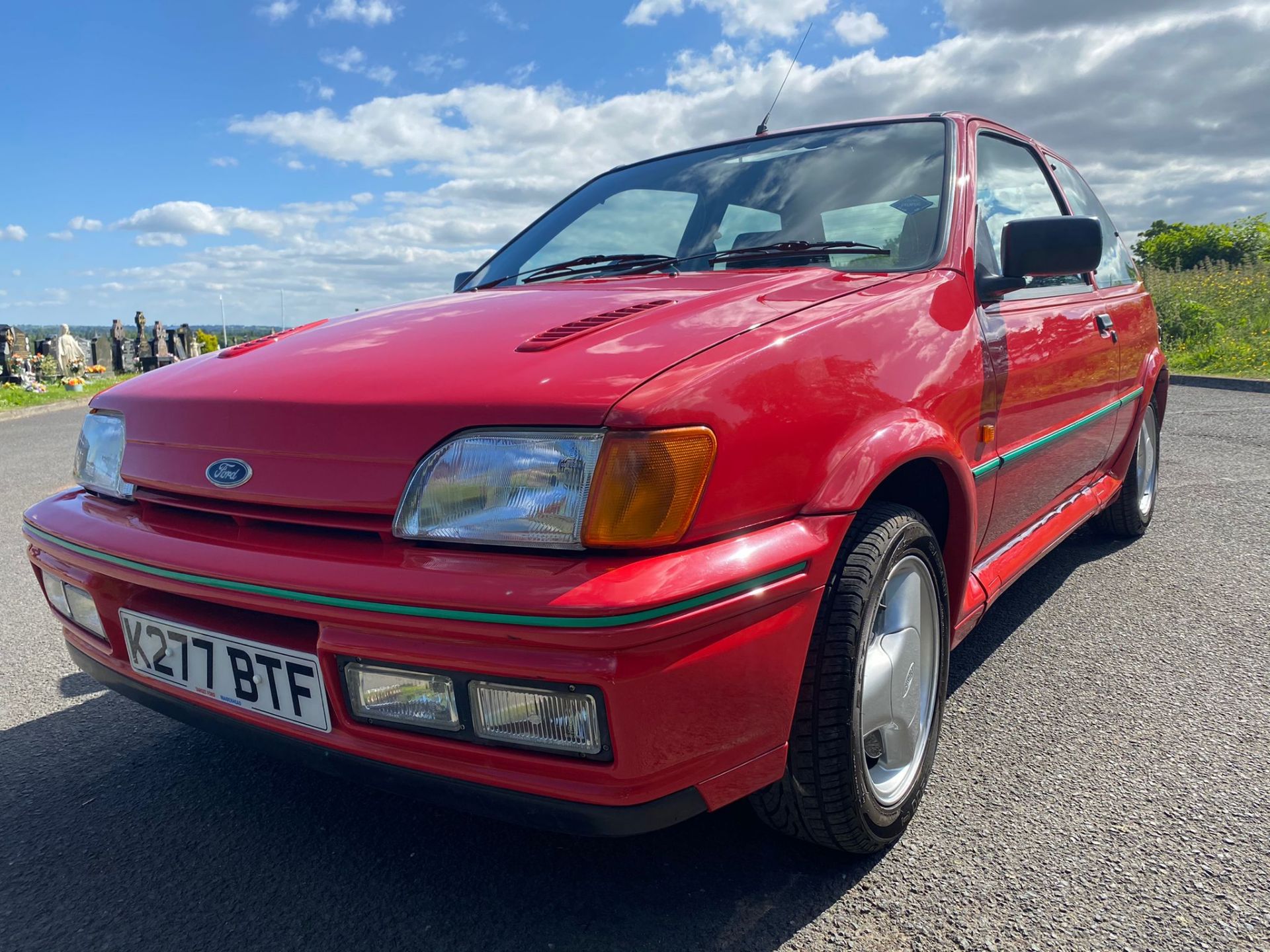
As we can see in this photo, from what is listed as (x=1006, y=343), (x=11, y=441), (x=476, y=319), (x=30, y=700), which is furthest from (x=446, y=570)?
(x=11, y=441)

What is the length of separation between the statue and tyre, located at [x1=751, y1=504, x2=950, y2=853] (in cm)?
1918

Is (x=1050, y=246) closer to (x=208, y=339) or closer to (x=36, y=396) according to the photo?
(x=36, y=396)

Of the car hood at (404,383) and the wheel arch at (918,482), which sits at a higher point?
the car hood at (404,383)

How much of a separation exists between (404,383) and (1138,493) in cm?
352

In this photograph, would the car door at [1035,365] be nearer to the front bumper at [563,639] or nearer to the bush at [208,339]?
the front bumper at [563,639]

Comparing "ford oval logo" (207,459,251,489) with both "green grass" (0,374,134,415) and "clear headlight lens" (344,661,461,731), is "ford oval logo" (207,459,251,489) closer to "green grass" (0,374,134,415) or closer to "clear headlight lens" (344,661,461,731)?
"clear headlight lens" (344,661,461,731)

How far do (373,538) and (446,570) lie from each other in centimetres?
21

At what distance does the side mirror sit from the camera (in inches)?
86.4

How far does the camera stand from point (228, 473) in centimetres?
162

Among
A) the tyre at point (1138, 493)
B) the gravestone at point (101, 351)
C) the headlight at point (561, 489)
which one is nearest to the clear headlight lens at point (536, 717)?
the headlight at point (561, 489)

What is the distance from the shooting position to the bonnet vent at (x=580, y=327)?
1.58 metres

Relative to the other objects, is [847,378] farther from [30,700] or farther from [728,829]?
[30,700]

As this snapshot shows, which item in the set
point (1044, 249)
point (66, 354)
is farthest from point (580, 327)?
point (66, 354)

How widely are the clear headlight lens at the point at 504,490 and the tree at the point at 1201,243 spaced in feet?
167
